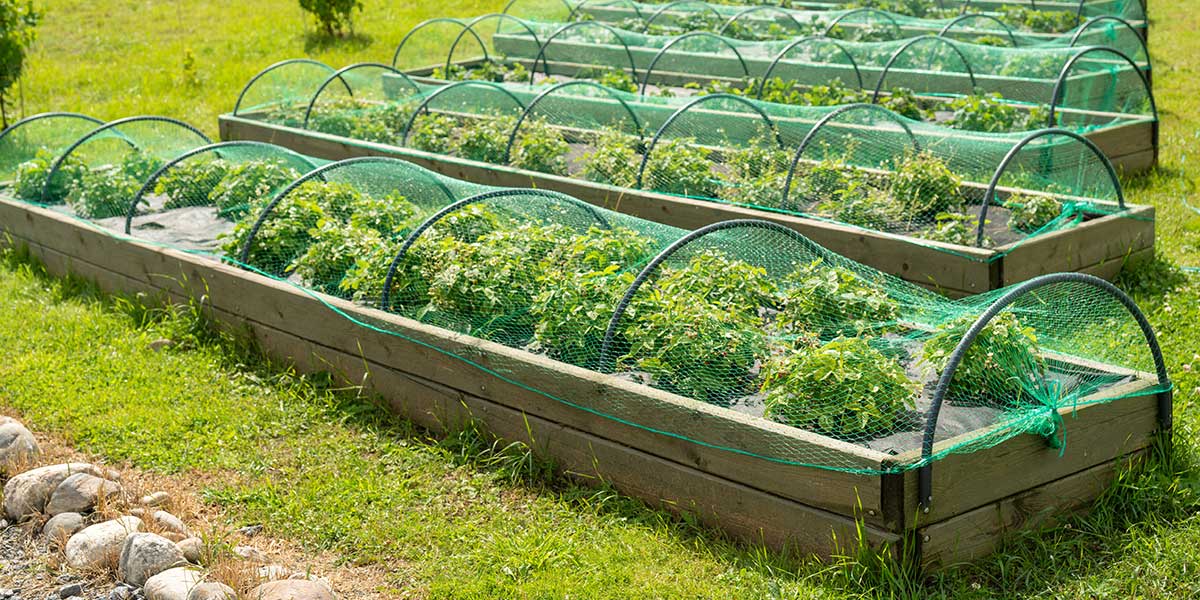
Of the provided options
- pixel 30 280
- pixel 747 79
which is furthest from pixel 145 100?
pixel 747 79

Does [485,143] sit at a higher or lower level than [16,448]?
higher

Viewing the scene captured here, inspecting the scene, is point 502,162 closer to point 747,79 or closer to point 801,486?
point 747,79

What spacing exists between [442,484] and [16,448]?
2.03 m

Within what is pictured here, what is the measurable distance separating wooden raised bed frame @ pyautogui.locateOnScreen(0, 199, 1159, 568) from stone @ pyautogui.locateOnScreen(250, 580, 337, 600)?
126cm

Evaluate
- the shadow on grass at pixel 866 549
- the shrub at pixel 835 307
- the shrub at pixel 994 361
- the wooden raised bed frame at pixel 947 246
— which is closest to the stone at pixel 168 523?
the shadow on grass at pixel 866 549

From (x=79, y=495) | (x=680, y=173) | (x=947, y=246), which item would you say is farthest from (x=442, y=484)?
(x=680, y=173)

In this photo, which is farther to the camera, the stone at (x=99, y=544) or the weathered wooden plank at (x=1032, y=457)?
the stone at (x=99, y=544)

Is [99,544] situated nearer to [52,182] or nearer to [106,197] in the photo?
[106,197]

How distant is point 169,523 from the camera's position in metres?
4.77

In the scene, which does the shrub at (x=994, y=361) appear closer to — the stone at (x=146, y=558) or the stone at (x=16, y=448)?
the stone at (x=146, y=558)

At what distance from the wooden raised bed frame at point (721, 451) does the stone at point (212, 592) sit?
5.02 feet

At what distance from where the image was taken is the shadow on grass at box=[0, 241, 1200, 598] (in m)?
4.14

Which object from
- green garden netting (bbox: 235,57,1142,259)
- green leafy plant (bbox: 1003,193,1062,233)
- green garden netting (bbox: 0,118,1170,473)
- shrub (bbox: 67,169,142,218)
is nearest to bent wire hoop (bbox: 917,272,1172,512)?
green garden netting (bbox: 0,118,1170,473)

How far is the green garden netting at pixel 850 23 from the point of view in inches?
461
